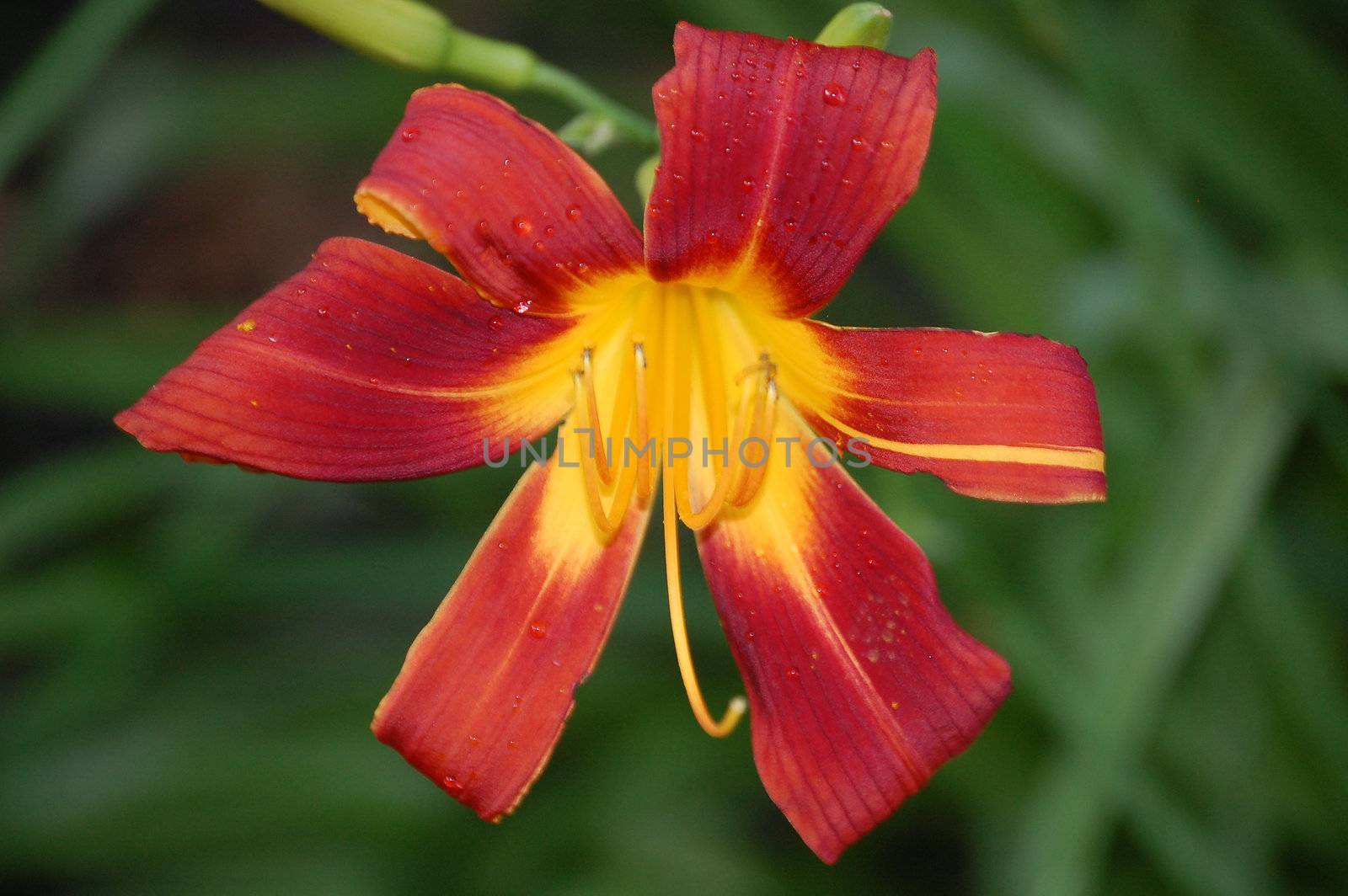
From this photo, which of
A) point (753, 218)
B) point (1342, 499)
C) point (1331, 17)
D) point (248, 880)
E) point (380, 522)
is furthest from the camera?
point (380, 522)

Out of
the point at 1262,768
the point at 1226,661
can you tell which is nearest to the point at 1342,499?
the point at 1226,661

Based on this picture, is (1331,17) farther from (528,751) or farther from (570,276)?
(528,751)

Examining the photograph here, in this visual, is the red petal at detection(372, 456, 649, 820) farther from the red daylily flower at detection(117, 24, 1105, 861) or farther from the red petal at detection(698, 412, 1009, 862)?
the red petal at detection(698, 412, 1009, 862)

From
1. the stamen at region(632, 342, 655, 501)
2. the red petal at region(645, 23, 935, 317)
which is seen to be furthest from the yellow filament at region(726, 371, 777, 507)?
the red petal at region(645, 23, 935, 317)

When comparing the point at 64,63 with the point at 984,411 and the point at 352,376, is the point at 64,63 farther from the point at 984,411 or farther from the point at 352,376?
the point at 984,411

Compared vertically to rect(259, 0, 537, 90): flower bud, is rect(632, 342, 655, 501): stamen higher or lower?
lower

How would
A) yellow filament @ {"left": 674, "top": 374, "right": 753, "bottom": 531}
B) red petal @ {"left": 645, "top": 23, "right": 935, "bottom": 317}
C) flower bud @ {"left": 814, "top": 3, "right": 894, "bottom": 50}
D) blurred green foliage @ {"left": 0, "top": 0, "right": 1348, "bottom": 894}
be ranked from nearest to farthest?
1. red petal @ {"left": 645, "top": 23, "right": 935, "bottom": 317}
2. flower bud @ {"left": 814, "top": 3, "right": 894, "bottom": 50}
3. yellow filament @ {"left": 674, "top": 374, "right": 753, "bottom": 531}
4. blurred green foliage @ {"left": 0, "top": 0, "right": 1348, "bottom": 894}

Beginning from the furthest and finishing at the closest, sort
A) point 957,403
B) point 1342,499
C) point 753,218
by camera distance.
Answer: point 1342,499 → point 957,403 → point 753,218
